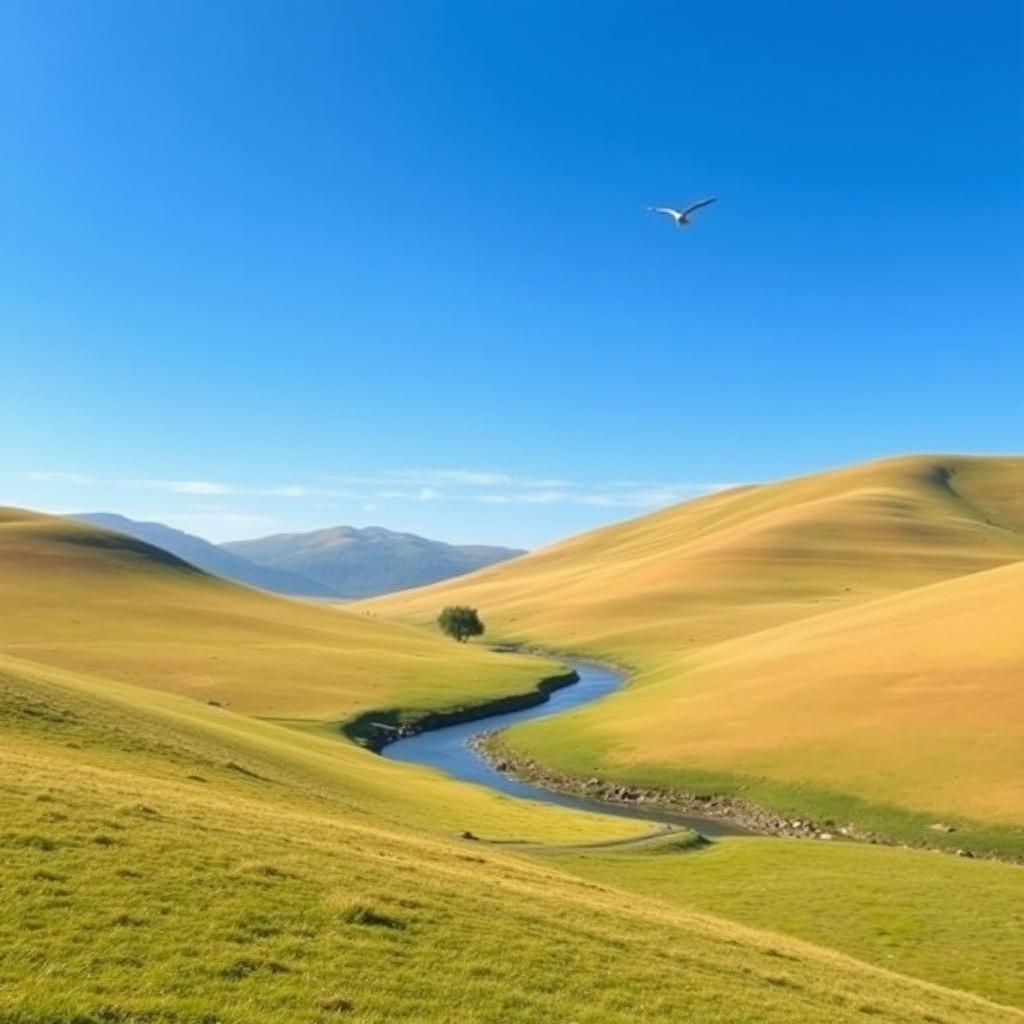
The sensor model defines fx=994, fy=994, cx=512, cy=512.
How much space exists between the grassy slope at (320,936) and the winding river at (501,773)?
99.1 feet

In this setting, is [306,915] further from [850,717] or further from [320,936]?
[850,717]

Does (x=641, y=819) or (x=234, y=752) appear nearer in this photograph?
(x=234, y=752)

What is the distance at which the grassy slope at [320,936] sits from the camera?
13680mm

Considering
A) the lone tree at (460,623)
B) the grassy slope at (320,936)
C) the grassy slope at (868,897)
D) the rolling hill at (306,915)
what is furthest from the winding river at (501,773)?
the lone tree at (460,623)

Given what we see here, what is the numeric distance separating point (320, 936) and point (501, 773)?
56306 mm

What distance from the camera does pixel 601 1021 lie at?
50.7 ft

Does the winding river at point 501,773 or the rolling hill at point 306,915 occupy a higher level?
the rolling hill at point 306,915

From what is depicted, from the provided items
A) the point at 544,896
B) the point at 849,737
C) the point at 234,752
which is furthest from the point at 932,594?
the point at 544,896

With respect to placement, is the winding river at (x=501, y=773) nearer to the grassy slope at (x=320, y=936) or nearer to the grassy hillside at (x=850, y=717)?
the grassy hillside at (x=850, y=717)

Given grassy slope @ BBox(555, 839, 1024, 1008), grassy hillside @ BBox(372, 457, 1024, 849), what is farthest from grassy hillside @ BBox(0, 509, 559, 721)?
grassy slope @ BBox(555, 839, 1024, 1008)

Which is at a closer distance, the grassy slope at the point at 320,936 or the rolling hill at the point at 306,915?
the grassy slope at the point at 320,936

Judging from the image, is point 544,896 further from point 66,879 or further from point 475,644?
point 475,644

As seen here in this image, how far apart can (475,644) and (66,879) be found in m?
159

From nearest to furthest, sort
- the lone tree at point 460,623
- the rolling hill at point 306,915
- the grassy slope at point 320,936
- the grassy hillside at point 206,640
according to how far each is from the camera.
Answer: the grassy slope at point 320,936, the rolling hill at point 306,915, the grassy hillside at point 206,640, the lone tree at point 460,623
